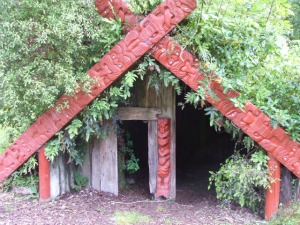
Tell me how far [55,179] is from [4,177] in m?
0.69

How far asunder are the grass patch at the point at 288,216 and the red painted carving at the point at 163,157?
5.39 feet

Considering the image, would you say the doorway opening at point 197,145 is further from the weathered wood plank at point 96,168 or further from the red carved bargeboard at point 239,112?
the red carved bargeboard at point 239,112

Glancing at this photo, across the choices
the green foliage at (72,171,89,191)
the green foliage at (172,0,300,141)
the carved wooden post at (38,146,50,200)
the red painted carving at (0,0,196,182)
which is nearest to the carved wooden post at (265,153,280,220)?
the green foliage at (172,0,300,141)

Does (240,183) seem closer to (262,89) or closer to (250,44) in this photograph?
(262,89)

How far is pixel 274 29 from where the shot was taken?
415 centimetres

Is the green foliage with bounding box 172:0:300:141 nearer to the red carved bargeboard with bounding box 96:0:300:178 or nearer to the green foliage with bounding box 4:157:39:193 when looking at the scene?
the red carved bargeboard with bounding box 96:0:300:178

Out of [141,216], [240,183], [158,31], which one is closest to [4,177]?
[141,216]

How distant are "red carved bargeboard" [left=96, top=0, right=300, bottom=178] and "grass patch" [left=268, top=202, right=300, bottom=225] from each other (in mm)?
416

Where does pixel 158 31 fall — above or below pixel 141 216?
above

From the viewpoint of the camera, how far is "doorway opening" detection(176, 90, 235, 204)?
25.8ft

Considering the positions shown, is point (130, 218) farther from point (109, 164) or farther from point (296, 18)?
point (296, 18)

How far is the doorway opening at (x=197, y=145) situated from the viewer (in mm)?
7855

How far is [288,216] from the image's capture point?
153 inches

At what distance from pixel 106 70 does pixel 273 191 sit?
2.61 metres
